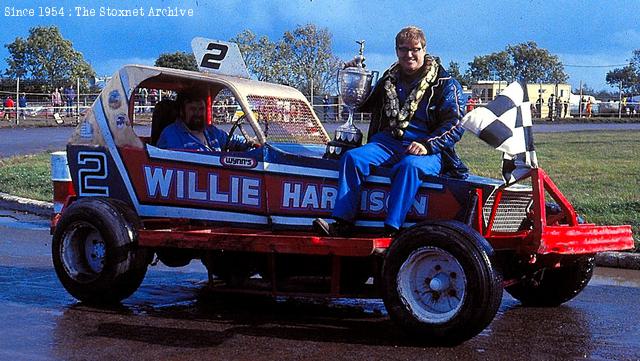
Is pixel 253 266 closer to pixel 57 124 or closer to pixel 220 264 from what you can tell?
pixel 220 264

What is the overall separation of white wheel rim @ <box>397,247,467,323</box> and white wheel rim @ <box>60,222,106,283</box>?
261 cm

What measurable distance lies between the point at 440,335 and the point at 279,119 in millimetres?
2572

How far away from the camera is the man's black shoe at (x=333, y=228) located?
21.3ft

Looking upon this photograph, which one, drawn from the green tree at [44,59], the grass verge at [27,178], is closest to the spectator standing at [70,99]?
the green tree at [44,59]

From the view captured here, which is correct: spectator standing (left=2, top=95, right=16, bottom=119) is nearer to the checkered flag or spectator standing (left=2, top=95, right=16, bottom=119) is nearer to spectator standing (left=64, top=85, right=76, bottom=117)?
spectator standing (left=64, top=85, right=76, bottom=117)

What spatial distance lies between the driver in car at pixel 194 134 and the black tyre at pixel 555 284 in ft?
8.10

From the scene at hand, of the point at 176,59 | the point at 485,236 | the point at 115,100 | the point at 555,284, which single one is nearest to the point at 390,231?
the point at 485,236

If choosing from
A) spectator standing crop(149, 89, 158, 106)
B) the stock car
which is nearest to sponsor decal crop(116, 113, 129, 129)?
the stock car

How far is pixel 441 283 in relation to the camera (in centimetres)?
611

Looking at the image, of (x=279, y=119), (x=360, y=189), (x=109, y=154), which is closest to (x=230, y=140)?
(x=279, y=119)

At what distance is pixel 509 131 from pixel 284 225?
1798 mm

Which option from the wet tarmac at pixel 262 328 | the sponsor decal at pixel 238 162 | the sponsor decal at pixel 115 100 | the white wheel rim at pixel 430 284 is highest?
the sponsor decal at pixel 115 100

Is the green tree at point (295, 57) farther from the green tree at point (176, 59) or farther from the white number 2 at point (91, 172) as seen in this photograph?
the white number 2 at point (91, 172)

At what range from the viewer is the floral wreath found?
6.75m
